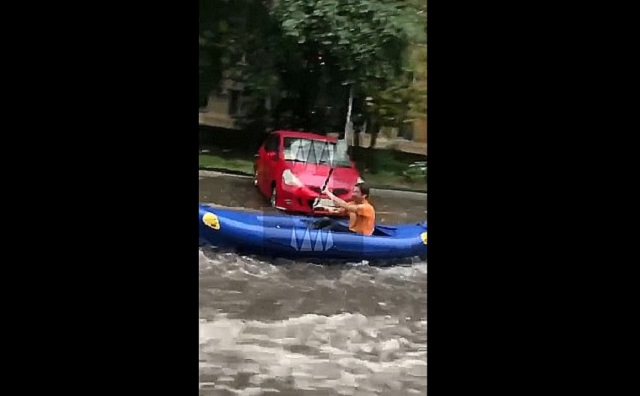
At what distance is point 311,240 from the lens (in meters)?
0.94

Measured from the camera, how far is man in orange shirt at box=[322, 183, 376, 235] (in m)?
0.94

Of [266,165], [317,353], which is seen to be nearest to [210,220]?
[266,165]

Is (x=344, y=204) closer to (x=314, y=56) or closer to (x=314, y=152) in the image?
(x=314, y=152)

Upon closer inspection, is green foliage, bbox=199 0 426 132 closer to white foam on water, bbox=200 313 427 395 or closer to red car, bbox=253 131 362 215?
red car, bbox=253 131 362 215

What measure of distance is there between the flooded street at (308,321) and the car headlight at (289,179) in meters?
0.04

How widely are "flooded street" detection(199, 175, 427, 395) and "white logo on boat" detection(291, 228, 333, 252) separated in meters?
0.02

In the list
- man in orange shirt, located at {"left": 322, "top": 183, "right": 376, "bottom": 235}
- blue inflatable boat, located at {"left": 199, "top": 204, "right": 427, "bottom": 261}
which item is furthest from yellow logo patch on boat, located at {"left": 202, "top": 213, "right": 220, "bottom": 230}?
man in orange shirt, located at {"left": 322, "top": 183, "right": 376, "bottom": 235}

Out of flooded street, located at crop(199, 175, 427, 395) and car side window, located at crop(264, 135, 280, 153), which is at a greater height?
car side window, located at crop(264, 135, 280, 153)

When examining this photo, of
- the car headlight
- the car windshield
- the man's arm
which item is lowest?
the man's arm

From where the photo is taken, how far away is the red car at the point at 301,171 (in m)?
0.93

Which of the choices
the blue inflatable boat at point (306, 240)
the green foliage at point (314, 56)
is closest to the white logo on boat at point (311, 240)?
the blue inflatable boat at point (306, 240)
